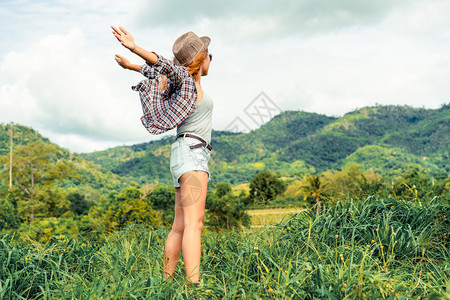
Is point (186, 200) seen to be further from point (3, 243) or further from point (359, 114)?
point (359, 114)

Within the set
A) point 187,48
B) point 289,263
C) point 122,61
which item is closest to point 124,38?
point 122,61

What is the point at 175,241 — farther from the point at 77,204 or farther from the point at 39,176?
the point at 77,204

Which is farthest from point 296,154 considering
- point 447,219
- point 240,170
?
point 447,219

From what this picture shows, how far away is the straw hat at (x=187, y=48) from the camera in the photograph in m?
2.79

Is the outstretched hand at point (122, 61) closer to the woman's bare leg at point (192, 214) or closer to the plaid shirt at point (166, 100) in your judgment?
the plaid shirt at point (166, 100)

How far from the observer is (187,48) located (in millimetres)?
2789

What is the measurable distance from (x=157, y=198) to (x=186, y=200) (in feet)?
82.1

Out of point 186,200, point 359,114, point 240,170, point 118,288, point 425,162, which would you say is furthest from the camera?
point 359,114

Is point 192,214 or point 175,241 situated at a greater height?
point 192,214

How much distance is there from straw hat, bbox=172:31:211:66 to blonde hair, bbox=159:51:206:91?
26 millimetres

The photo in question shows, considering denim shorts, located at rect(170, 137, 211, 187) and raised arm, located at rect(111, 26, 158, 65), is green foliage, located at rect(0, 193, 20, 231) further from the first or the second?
raised arm, located at rect(111, 26, 158, 65)

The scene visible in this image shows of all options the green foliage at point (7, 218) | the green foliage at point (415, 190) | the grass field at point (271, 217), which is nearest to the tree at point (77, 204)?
the green foliage at point (7, 218)

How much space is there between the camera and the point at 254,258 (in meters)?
2.84

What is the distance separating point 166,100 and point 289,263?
1.48 metres
